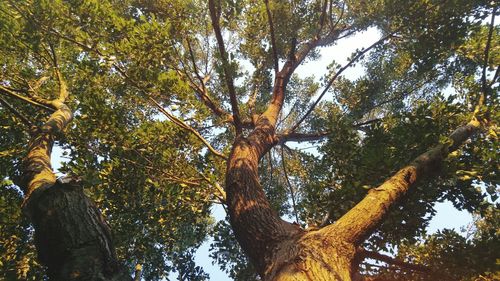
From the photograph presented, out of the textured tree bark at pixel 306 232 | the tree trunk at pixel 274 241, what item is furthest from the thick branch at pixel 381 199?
the tree trunk at pixel 274 241

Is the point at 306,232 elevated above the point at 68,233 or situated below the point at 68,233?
above

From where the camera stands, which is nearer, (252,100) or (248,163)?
(248,163)

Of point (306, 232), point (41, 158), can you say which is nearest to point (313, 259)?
point (306, 232)

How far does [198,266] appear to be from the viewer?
885 cm

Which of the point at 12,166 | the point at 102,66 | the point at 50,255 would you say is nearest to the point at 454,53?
the point at 102,66

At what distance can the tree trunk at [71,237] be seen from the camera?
302 cm

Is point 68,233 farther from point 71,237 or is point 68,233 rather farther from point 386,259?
point 386,259

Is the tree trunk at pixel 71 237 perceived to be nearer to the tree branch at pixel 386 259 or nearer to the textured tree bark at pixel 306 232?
the textured tree bark at pixel 306 232

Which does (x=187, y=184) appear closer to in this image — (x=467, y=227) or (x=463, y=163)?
(x=463, y=163)

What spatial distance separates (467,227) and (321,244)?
444 inches

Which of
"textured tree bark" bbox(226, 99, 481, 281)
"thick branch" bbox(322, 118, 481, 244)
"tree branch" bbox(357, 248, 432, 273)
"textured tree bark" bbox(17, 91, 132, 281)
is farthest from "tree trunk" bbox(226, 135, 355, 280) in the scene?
"textured tree bark" bbox(17, 91, 132, 281)

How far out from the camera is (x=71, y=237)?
127 inches

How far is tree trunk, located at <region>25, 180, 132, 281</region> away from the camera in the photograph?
302 centimetres

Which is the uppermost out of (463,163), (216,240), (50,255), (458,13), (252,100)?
(252,100)
